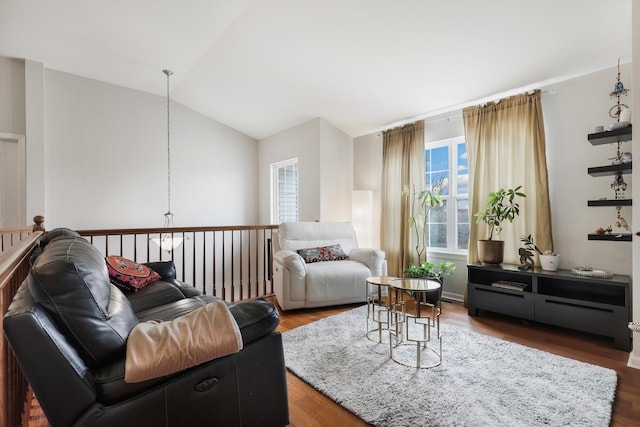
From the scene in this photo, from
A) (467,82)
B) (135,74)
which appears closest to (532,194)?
(467,82)

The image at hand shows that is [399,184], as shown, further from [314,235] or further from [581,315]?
[581,315]

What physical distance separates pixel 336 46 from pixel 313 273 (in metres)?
2.32

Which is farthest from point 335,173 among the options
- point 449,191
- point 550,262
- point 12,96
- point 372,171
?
point 12,96

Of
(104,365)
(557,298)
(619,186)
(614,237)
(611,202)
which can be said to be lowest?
(557,298)

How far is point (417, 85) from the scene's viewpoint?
3.31m

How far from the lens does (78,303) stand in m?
0.96

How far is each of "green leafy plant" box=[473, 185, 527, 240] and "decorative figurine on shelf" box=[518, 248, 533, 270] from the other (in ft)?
1.06

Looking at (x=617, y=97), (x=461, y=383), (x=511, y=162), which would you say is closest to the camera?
(x=461, y=383)

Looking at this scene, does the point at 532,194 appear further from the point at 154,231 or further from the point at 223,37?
the point at 154,231

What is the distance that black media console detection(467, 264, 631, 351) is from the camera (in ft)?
7.69

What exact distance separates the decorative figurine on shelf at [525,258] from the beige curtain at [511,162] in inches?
5.7

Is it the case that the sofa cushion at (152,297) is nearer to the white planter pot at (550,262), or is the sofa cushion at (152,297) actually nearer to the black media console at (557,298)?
the black media console at (557,298)

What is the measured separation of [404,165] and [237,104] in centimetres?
268

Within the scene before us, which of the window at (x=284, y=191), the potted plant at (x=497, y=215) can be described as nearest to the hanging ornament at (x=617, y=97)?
the potted plant at (x=497, y=215)
